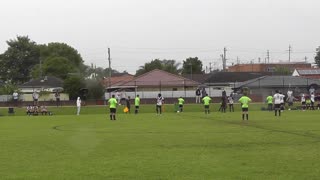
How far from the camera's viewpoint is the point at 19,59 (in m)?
126

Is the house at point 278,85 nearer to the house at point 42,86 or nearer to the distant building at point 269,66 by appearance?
the house at point 42,86

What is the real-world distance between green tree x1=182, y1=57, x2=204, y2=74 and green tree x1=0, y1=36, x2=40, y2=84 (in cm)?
3784

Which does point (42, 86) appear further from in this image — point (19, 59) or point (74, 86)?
point (19, 59)

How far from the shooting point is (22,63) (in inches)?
5012

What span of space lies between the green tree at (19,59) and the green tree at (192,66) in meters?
37.8

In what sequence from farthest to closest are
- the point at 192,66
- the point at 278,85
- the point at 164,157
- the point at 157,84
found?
the point at 192,66 → the point at 157,84 → the point at 278,85 → the point at 164,157

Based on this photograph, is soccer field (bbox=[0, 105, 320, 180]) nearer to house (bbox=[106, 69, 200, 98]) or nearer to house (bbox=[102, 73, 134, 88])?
house (bbox=[102, 73, 134, 88])

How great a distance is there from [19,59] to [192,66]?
43946 mm

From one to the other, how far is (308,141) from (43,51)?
113564 mm

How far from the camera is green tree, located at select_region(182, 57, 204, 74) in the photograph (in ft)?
450

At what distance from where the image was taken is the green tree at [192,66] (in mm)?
137250

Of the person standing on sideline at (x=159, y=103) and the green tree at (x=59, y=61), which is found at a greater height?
the green tree at (x=59, y=61)

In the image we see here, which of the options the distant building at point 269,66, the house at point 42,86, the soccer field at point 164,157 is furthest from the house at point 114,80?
the soccer field at point 164,157

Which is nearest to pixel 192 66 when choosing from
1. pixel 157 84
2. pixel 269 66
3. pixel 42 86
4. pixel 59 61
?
pixel 269 66
